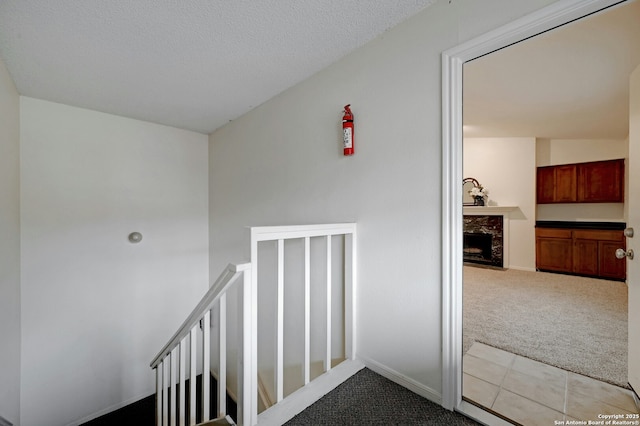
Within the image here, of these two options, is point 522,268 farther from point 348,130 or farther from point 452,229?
point 348,130

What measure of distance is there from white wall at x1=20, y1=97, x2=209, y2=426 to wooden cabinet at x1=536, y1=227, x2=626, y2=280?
5456 millimetres

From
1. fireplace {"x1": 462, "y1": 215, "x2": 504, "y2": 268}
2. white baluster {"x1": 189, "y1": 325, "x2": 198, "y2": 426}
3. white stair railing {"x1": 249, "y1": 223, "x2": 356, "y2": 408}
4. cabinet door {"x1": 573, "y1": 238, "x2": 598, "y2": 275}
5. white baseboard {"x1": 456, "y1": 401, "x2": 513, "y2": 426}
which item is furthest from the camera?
fireplace {"x1": 462, "y1": 215, "x2": 504, "y2": 268}

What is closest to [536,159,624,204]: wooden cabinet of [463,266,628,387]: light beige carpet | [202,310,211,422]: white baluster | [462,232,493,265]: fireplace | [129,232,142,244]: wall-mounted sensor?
[462,232,493,265]: fireplace

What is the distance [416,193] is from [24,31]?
2.34 metres

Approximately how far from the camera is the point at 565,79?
2.35m

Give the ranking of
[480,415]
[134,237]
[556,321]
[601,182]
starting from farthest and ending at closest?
[601,182], [134,237], [556,321], [480,415]

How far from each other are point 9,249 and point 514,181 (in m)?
6.58

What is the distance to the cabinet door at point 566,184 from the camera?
4387mm

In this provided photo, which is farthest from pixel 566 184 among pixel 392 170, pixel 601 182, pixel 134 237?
pixel 134 237

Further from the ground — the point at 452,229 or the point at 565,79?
the point at 565,79

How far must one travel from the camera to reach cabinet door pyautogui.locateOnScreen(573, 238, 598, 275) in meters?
3.90

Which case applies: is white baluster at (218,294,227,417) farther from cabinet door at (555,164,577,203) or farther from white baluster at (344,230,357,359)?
cabinet door at (555,164,577,203)

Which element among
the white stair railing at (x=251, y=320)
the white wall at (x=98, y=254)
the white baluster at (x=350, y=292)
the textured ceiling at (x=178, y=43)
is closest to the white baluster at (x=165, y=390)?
the white stair railing at (x=251, y=320)

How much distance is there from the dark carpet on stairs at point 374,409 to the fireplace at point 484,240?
4.37 metres
